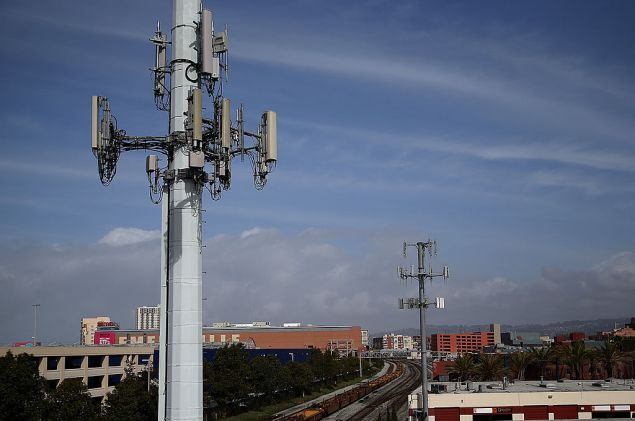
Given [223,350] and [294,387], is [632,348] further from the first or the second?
[223,350]

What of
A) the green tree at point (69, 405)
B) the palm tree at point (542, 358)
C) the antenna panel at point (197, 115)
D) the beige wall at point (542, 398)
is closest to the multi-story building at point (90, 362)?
the green tree at point (69, 405)

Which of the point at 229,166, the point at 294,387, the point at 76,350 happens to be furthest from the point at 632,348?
the point at 229,166

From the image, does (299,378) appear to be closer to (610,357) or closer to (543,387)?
(610,357)

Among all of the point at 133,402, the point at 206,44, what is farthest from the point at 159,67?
the point at 133,402

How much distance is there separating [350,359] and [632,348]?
82.0 m

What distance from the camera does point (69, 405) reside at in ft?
162

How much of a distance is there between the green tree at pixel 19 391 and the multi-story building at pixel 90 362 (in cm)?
2404

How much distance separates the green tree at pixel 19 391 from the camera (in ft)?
163

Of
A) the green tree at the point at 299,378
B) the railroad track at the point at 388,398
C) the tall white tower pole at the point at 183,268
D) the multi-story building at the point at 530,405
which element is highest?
the tall white tower pole at the point at 183,268

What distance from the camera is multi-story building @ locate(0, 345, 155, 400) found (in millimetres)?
81438

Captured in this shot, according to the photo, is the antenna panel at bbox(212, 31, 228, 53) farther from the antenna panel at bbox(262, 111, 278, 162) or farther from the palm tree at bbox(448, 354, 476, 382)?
the palm tree at bbox(448, 354, 476, 382)

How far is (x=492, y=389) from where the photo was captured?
6172 centimetres

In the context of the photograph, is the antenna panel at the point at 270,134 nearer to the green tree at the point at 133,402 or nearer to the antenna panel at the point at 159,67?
the antenna panel at the point at 159,67

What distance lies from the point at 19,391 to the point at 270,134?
118ft
